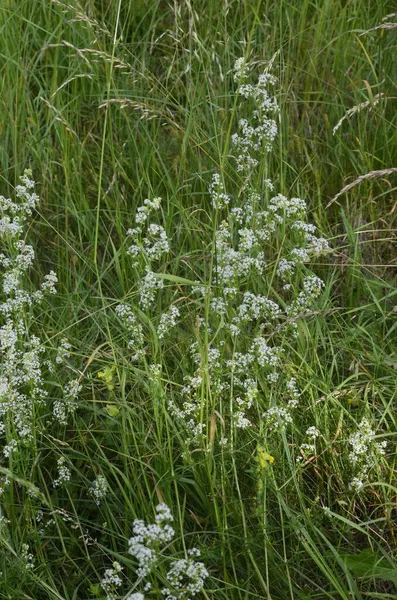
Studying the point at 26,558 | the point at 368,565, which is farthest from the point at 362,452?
the point at 26,558

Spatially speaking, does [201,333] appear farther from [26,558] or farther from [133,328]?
[26,558]

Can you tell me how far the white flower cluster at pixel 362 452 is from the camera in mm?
2242

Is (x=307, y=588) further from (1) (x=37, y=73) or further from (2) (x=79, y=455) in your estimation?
(1) (x=37, y=73)

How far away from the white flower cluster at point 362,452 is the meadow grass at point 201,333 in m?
0.02

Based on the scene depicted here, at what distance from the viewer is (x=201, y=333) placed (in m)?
2.55

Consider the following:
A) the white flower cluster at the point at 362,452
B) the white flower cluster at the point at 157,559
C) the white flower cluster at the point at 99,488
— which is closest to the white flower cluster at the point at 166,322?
the white flower cluster at the point at 99,488

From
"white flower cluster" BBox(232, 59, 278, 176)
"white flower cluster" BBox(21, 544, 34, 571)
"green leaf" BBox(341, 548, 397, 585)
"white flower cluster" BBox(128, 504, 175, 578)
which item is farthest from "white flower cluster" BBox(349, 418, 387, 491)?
"white flower cluster" BBox(232, 59, 278, 176)

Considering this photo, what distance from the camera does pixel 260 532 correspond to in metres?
2.12

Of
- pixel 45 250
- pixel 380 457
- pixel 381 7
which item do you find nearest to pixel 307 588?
pixel 380 457

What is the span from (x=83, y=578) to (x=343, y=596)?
2.15 feet

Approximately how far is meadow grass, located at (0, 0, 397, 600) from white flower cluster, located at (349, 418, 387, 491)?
19mm

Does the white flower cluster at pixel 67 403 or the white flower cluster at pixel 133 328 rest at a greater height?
→ the white flower cluster at pixel 133 328

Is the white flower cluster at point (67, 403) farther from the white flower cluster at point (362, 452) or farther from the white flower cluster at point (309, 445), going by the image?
the white flower cluster at point (362, 452)

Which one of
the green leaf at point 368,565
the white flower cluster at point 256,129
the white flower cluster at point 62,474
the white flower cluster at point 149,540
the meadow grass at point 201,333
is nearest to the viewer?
the white flower cluster at point 149,540
